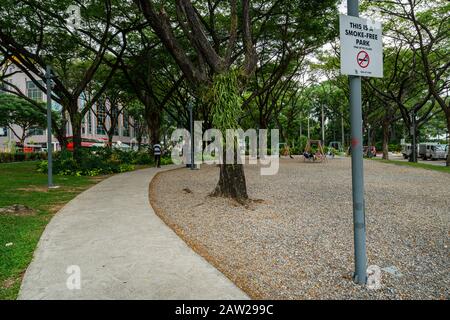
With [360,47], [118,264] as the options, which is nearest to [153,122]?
[118,264]

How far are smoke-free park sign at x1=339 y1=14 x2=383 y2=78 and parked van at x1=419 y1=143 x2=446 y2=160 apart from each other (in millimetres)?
34515

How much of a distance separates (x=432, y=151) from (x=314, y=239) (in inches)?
1321

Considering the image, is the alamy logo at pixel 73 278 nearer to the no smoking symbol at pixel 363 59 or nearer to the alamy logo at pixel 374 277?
the alamy logo at pixel 374 277

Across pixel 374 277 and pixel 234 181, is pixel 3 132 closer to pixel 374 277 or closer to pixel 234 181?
pixel 234 181

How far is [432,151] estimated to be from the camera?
3369 centimetres

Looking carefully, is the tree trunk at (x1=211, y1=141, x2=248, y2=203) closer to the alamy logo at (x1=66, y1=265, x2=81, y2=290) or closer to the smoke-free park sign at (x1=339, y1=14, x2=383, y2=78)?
the alamy logo at (x1=66, y1=265, x2=81, y2=290)

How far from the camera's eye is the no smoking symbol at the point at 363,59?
3.55 m

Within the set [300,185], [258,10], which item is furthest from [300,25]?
[300,185]

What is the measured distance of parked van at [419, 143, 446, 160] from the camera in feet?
108

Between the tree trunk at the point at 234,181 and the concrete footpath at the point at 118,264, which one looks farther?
the tree trunk at the point at 234,181

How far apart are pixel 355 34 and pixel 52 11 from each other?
16586 millimetres

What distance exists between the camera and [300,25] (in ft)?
56.0

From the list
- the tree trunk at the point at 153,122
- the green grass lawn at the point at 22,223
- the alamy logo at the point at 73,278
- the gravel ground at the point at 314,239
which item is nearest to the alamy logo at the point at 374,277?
the gravel ground at the point at 314,239

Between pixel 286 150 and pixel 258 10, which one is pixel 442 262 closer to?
pixel 258 10
